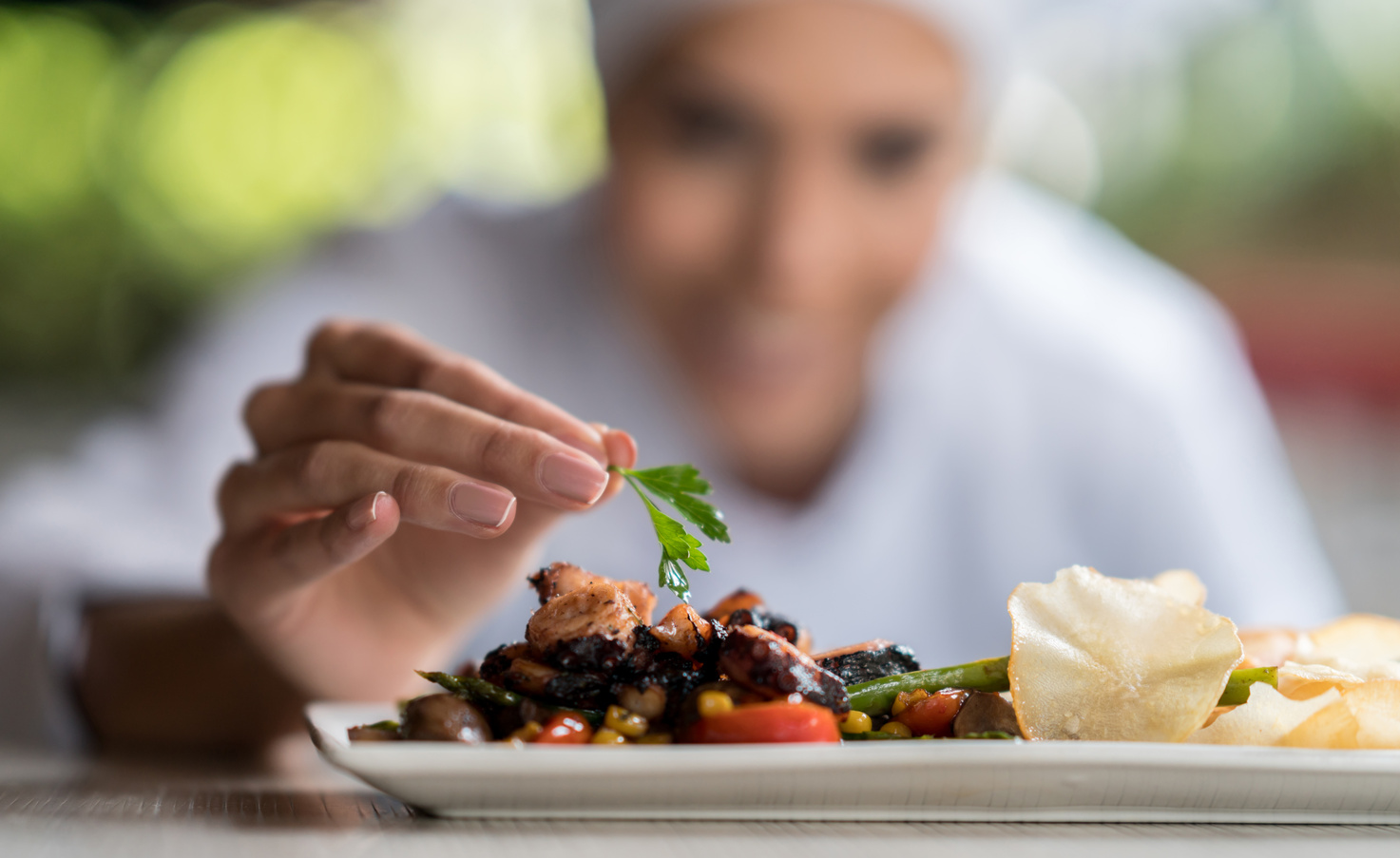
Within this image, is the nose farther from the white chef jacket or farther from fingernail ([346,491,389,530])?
fingernail ([346,491,389,530])

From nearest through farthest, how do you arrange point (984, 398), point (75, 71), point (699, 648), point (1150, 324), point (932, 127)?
point (699, 648) → point (932, 127) → point (984, 398) → point (1150, 324) → point (75, 71)

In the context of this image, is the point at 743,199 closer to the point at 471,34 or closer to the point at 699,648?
the point at 699,648

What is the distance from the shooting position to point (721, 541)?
66 centimetres

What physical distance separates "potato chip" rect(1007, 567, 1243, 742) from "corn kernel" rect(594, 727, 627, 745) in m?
0.22

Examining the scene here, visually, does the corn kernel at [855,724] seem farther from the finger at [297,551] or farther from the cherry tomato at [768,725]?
the finger at [297,551]

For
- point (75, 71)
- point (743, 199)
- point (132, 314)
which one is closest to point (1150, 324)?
point (743, 199)

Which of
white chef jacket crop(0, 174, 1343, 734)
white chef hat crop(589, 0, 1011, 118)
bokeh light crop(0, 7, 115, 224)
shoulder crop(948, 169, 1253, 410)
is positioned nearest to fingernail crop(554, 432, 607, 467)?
white chef jacket crop(0, 174, 1343, 734)

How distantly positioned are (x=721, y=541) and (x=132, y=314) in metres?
3.57

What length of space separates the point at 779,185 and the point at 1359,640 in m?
1.15

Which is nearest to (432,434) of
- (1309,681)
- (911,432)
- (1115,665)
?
(1115,665)

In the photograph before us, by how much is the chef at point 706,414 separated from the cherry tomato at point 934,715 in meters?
0.22

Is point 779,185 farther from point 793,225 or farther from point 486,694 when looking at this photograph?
point 486,694

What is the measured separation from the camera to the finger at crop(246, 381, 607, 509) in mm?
634

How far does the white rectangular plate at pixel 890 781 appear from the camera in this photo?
1.60 ft
